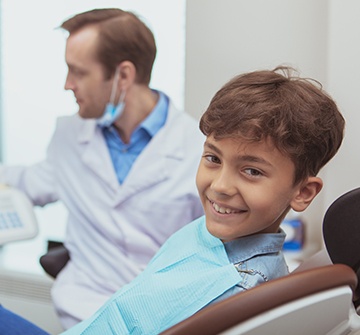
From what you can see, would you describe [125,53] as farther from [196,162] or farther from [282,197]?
[282,197]

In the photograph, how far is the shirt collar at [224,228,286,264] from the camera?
1421 mm

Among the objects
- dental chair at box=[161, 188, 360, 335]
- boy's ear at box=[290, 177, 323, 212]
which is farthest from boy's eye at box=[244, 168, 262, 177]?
dental chair at box=[161, 188, 360, 335]

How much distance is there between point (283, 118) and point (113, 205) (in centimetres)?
126

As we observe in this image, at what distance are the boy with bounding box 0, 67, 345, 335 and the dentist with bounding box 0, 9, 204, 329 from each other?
100cm

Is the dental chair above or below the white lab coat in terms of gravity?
above

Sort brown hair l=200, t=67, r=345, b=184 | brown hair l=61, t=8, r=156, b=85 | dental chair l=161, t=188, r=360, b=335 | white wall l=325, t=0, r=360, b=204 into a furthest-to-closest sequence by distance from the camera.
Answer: brown hair l=61, t=8, r=156, b=85, white wall l=325, t=0, r=360, b=204, brown hair l=200, t=67, r=345, b=184, dental chair l=161, t=188, r=360, b=335

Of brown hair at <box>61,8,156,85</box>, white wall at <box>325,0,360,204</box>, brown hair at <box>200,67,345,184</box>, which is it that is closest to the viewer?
brown hair at <box>200,67,345,184</box>

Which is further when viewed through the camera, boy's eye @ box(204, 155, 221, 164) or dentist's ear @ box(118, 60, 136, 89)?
dentist's ear @ box(118, 60, 136, 89)

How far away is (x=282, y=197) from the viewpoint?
1396mm

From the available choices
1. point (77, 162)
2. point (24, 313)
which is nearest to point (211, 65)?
point (77, 162)

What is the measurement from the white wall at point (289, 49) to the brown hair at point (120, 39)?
42 centimetres

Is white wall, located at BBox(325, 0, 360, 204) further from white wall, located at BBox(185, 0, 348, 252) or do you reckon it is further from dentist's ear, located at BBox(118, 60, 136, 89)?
dentist's ear, located at BBox(118, 60, 136, 89)

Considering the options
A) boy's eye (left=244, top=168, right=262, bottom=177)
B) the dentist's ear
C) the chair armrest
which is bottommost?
the chair armrest

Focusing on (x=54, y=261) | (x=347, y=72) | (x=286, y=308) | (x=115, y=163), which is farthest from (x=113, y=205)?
(x=286, y=308)
